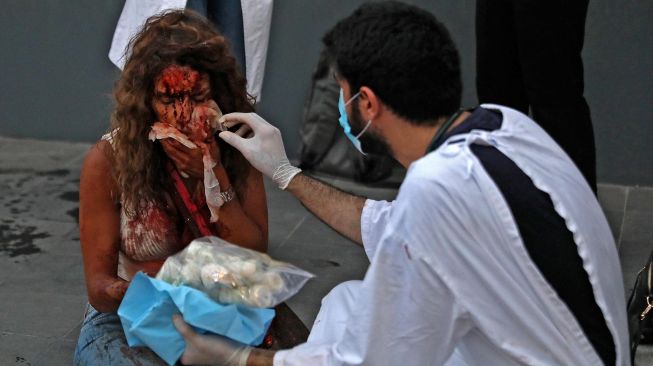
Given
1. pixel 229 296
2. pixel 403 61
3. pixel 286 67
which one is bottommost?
pixel 286 67

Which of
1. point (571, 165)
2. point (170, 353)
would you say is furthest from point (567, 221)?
point (170, 353)

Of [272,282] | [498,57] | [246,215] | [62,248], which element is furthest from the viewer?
[62,248]

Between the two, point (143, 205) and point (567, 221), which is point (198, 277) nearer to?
point (143, 205)

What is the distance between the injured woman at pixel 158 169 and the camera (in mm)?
2869

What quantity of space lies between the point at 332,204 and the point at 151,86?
56 centimetres

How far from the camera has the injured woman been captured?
2869mm

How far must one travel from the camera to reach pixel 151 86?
2887 mm

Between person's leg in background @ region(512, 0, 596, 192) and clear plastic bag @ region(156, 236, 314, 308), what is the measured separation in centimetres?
179

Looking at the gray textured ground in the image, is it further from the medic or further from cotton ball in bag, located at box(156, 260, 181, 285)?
the medic

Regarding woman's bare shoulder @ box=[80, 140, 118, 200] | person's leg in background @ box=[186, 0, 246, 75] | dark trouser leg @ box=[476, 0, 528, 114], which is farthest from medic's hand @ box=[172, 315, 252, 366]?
person's leg in background @ box=[186, 0, 246, 75]

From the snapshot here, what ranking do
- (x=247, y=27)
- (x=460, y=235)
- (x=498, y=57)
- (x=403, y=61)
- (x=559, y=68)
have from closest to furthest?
(x=460, y=235) < (x=403, y=61) < (x=559, y=68) < (x=498, y=57) < (x=247, y=27)

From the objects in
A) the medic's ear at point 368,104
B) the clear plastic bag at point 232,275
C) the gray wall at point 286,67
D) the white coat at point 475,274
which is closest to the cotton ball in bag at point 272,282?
the clear plastic bag at point 232,275

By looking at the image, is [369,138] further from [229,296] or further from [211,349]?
[211,349]

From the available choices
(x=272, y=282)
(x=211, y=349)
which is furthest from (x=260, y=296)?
(x=211, y=349)
